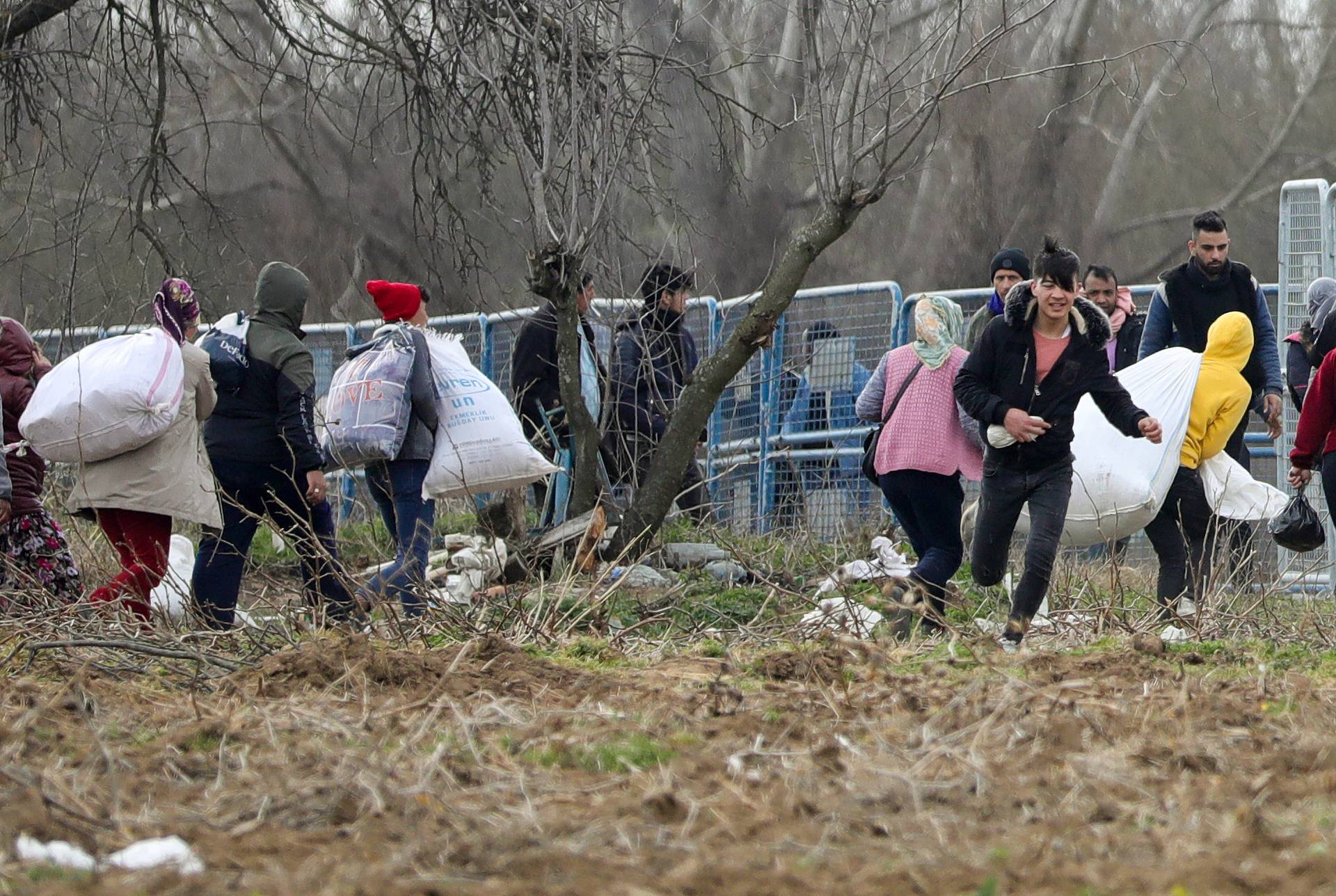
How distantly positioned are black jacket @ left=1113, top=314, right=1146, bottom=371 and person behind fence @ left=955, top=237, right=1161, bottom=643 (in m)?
2.80

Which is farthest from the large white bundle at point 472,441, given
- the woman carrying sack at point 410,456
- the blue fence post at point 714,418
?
the blue fence post at point 714,418

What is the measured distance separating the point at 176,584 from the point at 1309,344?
5049 millimetres

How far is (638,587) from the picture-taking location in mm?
7875

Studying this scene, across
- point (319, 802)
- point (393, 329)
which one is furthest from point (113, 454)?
point (319, 802)

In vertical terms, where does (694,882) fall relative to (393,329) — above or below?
below

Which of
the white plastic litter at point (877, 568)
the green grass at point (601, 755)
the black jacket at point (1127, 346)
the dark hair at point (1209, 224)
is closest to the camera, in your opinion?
the green grass at point (601, 755)

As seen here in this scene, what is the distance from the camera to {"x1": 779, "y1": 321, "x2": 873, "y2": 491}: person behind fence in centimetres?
1087

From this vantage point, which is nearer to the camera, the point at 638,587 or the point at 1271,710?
the point at 1271,710

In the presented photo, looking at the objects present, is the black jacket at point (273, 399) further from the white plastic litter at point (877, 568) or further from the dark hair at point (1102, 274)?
the dark hair at point (1102, 274)

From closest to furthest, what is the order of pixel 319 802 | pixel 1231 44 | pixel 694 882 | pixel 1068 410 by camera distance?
pixel 694 882
pixel 319 802
pixel 1068 410
pixel 1231 44

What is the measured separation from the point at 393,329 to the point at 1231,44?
72.0 feet

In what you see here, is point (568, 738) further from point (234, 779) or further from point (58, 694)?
point (58, 694)

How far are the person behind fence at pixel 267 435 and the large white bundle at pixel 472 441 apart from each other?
1.56 feet

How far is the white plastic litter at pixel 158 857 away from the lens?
2652 millimetres
